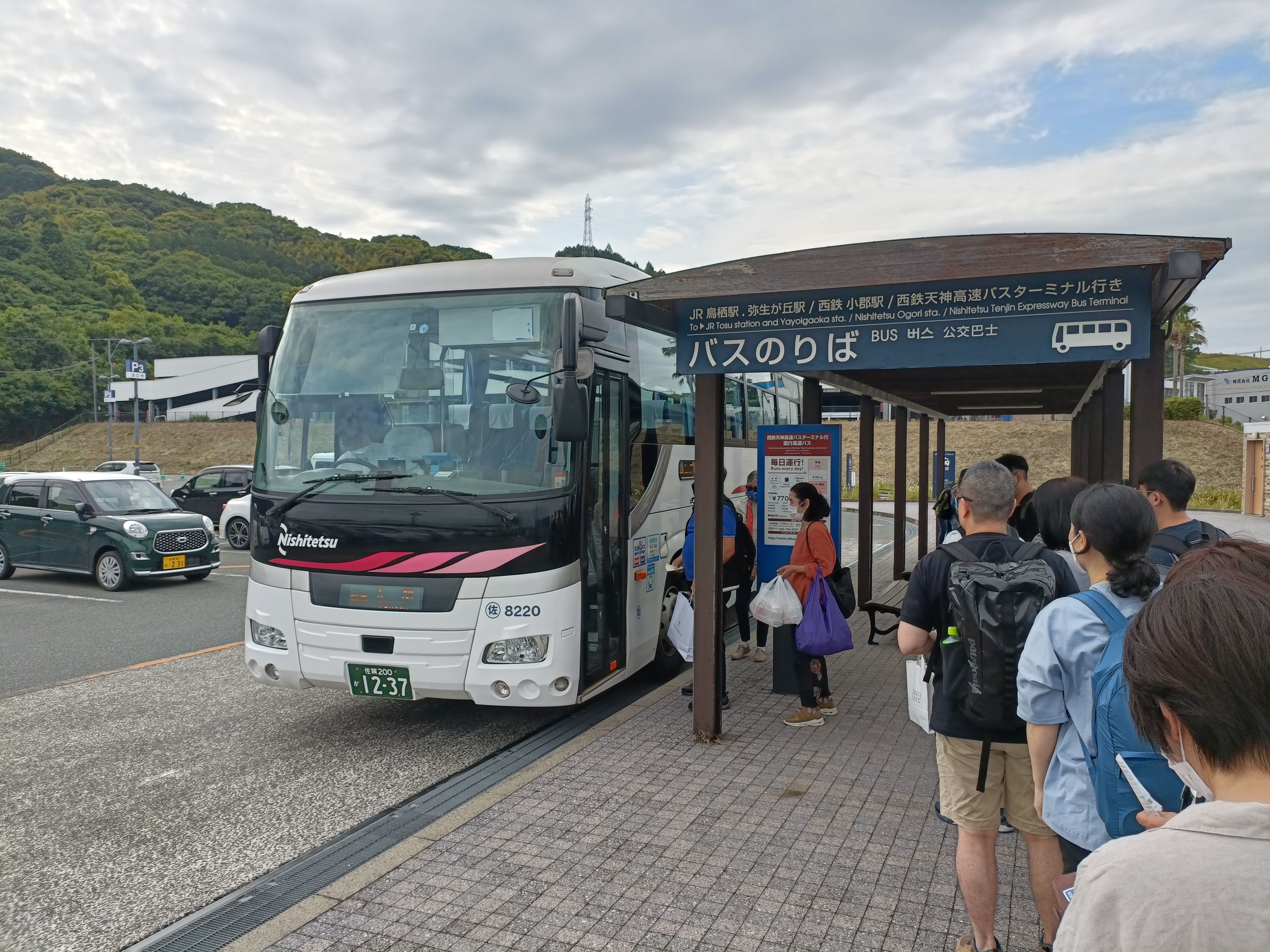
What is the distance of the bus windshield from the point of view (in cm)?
598

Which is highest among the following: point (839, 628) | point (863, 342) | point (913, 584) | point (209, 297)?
point (209, 297)

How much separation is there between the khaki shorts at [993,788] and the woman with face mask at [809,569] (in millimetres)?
3074

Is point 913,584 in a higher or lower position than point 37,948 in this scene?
higher

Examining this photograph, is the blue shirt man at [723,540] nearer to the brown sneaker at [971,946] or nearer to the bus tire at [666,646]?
the bus tire at [666,646]

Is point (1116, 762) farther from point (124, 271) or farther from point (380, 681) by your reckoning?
point (124, 271)

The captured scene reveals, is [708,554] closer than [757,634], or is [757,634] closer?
→ [708,554]

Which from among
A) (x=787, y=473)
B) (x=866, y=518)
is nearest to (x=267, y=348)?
(x=787, y=473)

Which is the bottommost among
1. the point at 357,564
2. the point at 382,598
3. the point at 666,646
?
the point at 666,646

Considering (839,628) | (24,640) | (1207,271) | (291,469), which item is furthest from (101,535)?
(1207,271)

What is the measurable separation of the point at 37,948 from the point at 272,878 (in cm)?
95

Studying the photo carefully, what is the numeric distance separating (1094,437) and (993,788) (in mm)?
8978

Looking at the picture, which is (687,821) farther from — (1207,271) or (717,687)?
(1207,271)

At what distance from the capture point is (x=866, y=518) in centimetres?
1153

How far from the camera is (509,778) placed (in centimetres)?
555
